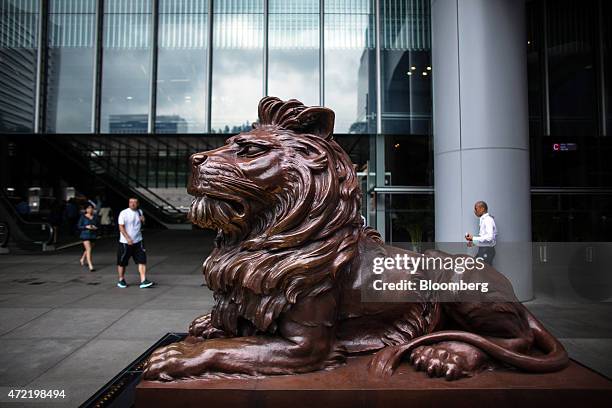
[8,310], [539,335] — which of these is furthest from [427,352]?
[8,310]

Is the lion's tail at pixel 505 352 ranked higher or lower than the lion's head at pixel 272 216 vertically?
lower

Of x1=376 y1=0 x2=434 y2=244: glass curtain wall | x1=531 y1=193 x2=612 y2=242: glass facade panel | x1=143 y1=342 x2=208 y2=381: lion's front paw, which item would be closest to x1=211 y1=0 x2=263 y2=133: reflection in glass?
x1=376 y1=0 x2=434 y2=244: glass curtain wall

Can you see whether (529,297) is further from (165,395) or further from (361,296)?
(165,395)

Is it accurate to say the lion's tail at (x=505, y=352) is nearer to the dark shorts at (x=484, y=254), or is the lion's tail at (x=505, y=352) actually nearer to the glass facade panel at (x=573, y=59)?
the dark shorts at (x=484, y=254)

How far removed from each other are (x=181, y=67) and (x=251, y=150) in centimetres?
1003

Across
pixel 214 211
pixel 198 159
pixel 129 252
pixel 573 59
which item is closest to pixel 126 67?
pixel 129 252

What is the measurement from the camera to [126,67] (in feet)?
35.3

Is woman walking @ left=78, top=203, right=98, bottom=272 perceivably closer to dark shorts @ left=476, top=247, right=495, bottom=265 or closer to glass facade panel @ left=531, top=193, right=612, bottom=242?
dark shorts @ left=476, top=247, right=495, bottom=265

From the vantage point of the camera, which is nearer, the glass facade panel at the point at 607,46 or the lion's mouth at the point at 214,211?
the lion's mouth at the point at 214,211

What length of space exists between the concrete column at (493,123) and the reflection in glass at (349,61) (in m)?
3.75

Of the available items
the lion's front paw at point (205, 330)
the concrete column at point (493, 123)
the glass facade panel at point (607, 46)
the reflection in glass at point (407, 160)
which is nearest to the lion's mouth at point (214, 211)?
the lion's front paw at point (205, 330)

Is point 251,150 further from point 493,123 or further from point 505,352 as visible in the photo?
point 493,123

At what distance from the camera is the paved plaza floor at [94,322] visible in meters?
3.38

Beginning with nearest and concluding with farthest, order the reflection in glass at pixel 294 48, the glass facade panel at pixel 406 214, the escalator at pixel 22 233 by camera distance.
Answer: the glass facade panel at pixel 406 214 < the reflection in glass at pixel 294 48 < the escalator at pixel 22 233
